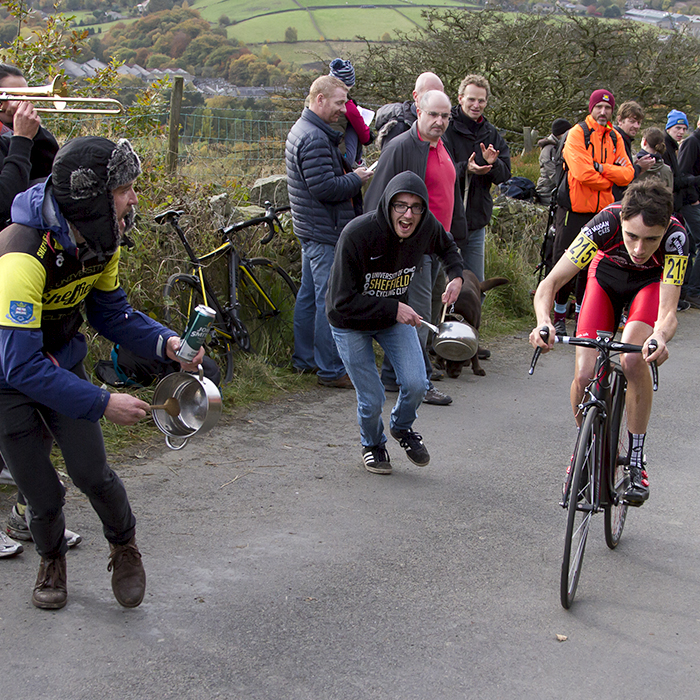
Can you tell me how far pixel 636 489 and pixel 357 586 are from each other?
1.62m

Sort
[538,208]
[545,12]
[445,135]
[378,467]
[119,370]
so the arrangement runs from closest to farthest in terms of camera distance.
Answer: [378,467] → [119,370] → [445,135] → [538,208] → [545,12]

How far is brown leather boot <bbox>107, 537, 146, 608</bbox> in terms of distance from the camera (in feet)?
12.1

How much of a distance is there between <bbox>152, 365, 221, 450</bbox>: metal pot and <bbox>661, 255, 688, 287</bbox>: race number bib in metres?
2.42

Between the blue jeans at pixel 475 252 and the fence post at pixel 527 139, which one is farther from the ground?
the fence post at pixel 527 139

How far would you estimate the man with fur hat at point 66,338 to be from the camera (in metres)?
3.18

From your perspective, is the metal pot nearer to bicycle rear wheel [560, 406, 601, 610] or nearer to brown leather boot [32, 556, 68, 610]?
brown leather boot [32, 556, 68, 610]

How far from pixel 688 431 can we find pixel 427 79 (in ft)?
11.7

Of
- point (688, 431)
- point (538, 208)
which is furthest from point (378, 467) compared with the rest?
point (538, 208)

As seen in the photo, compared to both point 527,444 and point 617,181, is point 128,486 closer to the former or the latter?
point 527,444

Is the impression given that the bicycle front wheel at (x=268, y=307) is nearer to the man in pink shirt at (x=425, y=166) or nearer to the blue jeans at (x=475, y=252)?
the man in pink shirt at (x=425, y=166)

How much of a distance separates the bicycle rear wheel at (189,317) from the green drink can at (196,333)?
11.0ft

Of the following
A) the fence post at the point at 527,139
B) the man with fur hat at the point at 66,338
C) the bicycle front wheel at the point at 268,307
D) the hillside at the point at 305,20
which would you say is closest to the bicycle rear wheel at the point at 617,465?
the man with fur hat at the point at 66,338

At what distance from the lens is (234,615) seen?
378 centimetres

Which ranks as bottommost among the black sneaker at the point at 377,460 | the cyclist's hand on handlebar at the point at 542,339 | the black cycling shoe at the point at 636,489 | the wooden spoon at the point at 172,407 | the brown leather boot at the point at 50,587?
the black sneaker at the point at 377,460
